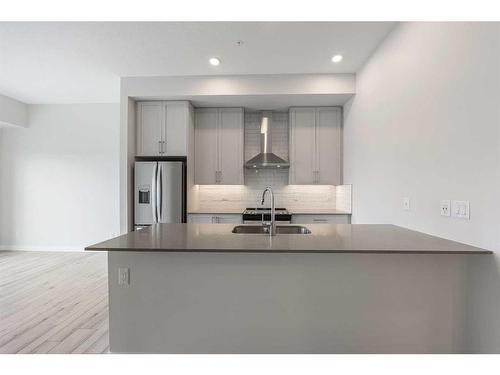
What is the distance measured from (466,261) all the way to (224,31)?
2712mm

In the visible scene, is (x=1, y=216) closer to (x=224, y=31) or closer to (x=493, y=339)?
(x=224, y=31)

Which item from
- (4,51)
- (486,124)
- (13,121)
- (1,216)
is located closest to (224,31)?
(486,124)

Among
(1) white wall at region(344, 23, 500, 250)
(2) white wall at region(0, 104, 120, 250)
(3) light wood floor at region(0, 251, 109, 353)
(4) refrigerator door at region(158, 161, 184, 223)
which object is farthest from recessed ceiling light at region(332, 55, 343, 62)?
(2) white wall at region(0, 104, 120, 250)

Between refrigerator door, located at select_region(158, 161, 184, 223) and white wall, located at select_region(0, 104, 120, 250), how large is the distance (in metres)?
1.79

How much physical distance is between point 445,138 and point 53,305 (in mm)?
3860

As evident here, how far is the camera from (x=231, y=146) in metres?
4.39

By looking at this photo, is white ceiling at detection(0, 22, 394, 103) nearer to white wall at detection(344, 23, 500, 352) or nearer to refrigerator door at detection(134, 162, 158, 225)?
white wall at detection(344, 23, 500, 352)

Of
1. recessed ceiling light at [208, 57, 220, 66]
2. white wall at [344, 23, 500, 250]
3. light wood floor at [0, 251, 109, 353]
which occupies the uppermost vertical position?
recessed ceiling light at [208, 57, 220, 66]

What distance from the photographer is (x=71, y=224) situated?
5.26 m

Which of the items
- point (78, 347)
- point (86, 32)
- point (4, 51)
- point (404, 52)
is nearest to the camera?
point (78, 347)

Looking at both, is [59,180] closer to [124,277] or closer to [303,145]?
[124,277]

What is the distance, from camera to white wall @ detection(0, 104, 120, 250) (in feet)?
17.1

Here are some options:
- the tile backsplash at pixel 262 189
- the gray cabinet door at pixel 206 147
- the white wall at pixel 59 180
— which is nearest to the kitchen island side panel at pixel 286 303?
the gray cabinet door at pixel 206 147

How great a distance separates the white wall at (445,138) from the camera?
62.0 inches
